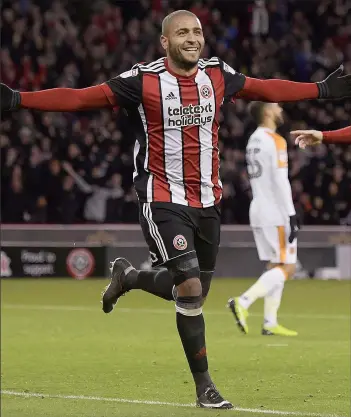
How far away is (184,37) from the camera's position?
7.54 m

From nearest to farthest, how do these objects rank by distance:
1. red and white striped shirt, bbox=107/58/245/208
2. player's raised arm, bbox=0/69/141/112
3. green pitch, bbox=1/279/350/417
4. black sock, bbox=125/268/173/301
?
player's raised arm, bbox=0/69/141/112 → red and white striped shirt, bbox=107/58/245/208 → green pitch, bbox=1/279/350/417 → black sock, bbox=125/268/173/301

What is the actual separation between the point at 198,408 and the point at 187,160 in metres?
1.54

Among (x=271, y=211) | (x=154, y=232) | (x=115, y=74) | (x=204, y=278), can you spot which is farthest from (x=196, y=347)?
(x=115, y=74)

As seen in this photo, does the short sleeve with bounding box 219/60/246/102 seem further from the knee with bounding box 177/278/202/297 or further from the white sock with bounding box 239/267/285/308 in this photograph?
the white sock with bounding box 239/267/285/308

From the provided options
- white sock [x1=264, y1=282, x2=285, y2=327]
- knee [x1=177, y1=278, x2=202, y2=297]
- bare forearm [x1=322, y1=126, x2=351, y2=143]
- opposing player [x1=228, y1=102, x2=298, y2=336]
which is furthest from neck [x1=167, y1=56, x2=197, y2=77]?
white sock [x1=264, y1=282, x2=285, y2=327]

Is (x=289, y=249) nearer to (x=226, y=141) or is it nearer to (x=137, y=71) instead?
(x=137, y=71)

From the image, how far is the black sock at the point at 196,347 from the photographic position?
750 centimetres

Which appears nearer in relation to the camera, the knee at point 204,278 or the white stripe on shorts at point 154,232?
the white stripe on shorts at point 154,232

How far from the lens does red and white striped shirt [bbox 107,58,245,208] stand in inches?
300

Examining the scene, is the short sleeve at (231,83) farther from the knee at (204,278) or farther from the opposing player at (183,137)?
the knee at (204,278)

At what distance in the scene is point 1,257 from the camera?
20156mm

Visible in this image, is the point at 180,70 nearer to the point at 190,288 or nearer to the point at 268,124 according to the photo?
the point at 190,288

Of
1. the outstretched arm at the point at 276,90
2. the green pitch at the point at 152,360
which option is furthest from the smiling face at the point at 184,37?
the green pitch at the point at 152,360

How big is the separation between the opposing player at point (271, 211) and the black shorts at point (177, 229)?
13.5ft
